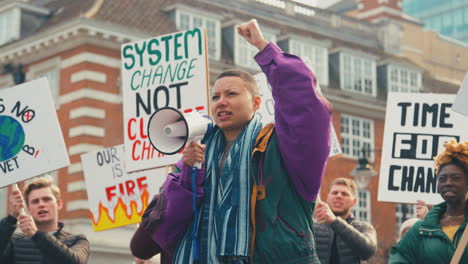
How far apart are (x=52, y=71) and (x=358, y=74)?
41.4 ft

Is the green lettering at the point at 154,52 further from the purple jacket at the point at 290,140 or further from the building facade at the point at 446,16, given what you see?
the building facade at the point at 446,16

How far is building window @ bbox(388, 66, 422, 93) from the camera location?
35281 millimetres

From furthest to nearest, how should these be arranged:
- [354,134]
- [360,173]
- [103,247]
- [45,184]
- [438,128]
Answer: [354,134] → [103,247] → [360,173] → [438,128] → [45,184]

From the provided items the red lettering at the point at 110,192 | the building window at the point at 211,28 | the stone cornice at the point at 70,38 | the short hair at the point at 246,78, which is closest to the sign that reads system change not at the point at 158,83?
the red lettering at the point at 110,192

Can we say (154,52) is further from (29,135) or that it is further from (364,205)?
(364,205)

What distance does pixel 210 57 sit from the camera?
28.9 meters

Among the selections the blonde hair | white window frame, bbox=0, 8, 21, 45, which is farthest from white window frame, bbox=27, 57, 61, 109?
the blonde hair

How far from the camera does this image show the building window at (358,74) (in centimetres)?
3375

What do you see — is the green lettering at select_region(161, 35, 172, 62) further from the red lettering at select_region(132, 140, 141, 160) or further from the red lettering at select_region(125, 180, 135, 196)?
the red lettering at select_region(125, 180, 135, 196)

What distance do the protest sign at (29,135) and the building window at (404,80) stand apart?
92.7 feet

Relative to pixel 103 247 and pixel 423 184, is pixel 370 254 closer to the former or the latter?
pixel 423 184

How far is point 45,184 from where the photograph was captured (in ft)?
22.7

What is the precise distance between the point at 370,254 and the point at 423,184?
1.39 meters

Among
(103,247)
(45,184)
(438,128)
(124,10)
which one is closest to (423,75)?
(124,10)
